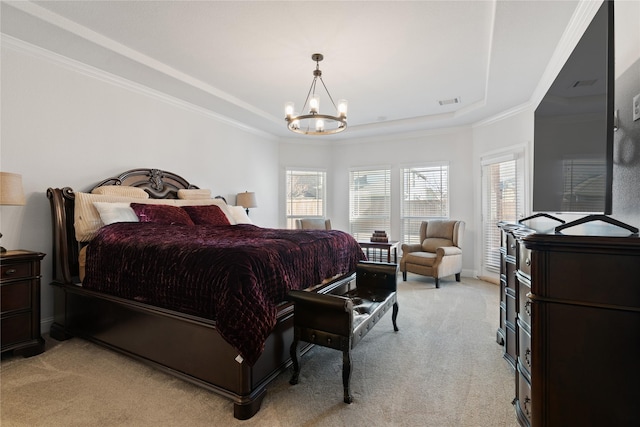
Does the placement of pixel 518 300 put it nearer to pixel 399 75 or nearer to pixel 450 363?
pixel 450 363

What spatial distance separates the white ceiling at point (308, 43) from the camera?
2.40 meters

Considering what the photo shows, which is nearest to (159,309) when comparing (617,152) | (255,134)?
(617,152)

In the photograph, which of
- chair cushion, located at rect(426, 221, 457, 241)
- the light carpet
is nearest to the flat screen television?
the light carpet

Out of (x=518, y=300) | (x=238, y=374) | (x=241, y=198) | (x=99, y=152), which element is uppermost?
(x=99, y=152)

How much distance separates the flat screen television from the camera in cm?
135

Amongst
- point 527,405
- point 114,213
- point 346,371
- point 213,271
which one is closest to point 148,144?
point 114,213

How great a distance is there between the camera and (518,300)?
1.72 meters

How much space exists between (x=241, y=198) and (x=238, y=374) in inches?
140

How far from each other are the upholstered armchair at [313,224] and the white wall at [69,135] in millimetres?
2077

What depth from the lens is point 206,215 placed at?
11.6 ft

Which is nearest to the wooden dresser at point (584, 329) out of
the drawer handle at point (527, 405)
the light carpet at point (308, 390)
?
the drawer handle at point (527, 405)

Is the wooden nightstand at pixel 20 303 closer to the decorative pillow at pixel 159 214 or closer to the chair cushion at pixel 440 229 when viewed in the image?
the decorative pillow at pixel 159 214

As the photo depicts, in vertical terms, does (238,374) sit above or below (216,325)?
below

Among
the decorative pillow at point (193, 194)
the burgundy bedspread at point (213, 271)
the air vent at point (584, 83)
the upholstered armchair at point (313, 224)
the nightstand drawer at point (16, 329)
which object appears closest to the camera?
the air vent at point (584, 83)
